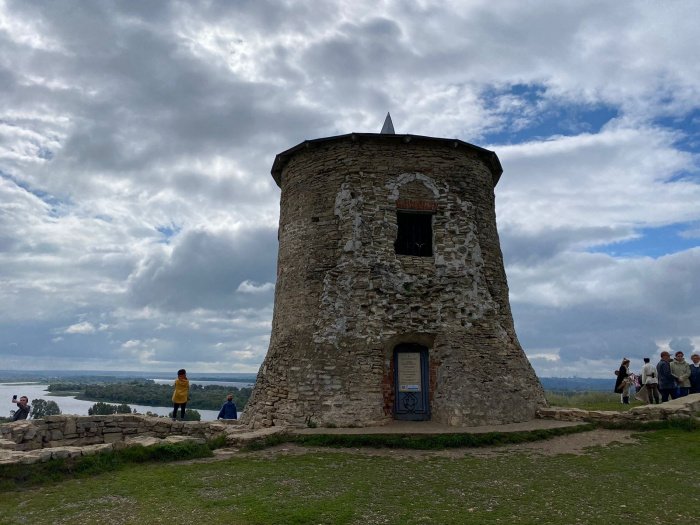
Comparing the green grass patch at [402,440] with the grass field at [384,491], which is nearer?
the grass field at [384,491]

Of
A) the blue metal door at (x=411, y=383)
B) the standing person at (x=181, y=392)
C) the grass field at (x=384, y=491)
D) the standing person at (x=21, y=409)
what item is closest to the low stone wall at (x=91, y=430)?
the standing person at (x=181, y=392)

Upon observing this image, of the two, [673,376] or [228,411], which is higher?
[673,376]

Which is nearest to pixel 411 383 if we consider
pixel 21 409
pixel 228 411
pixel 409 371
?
pixel 409 371

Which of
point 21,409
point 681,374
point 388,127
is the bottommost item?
point 21,409

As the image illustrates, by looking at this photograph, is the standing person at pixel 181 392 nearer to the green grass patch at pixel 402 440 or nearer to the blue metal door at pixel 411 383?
the green grass patch at pixel 402 440

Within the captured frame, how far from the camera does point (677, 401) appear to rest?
1225 cm

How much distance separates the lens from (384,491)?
7141 mm

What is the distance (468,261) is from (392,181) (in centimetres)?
297

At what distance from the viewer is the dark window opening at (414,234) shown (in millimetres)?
13766

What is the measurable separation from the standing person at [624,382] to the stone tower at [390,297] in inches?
201

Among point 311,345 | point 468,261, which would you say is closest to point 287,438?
point 311,345

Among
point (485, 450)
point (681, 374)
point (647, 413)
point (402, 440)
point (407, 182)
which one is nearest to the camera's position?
point (485, 450)

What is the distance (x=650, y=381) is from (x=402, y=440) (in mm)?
8286

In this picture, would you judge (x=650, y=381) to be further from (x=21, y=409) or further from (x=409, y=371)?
(x=21, y=409)
